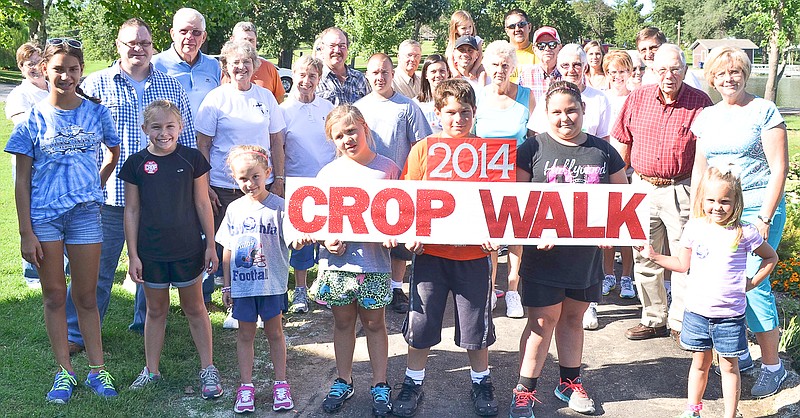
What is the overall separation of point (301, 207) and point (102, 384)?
180cm

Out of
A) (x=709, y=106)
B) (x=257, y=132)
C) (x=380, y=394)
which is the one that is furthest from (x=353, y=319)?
(x=709, y=106)

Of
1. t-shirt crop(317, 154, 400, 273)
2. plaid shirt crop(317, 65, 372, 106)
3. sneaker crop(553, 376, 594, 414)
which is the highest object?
plaid shirt crop(317, 65, 372, 106)

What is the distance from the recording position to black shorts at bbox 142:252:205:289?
476 centimetres

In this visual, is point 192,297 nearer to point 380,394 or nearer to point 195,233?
point 195,233

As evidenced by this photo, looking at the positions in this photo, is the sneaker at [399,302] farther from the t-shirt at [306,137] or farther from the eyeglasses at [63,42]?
the eyeglasses at [63,42]

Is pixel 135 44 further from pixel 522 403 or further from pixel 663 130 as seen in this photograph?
pixel 663 130

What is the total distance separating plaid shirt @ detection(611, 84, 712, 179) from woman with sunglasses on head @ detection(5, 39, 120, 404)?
3810 mm

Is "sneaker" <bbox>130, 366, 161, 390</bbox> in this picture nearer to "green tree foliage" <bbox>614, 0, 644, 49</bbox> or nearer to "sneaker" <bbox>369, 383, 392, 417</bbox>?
"sneaker" <bbox>369, 383, 392, 417</bbox>

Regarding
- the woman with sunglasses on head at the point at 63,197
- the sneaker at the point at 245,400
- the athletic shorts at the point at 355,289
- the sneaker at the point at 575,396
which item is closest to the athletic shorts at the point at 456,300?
the athletic shorts at the point at 355,289

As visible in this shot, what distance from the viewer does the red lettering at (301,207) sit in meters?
4.38

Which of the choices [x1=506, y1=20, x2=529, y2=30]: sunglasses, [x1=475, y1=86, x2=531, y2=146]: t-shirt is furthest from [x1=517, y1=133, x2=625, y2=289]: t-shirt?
[x1=506, y1=20, x2=529, y2=30]: sunglasses

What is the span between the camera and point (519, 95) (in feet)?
19.6

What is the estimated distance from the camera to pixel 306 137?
6098 mm

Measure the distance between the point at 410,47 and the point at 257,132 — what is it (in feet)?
6.58
